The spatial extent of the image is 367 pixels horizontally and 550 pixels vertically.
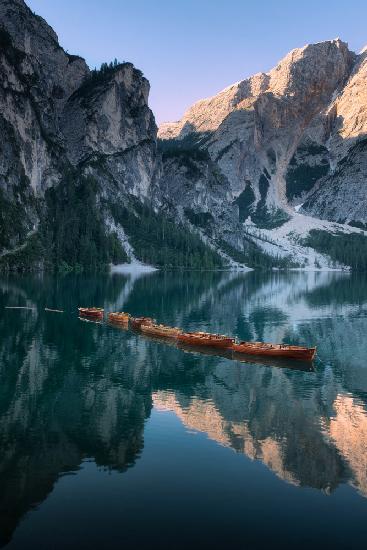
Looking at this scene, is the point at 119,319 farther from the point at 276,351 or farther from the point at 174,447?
the point at 174,447

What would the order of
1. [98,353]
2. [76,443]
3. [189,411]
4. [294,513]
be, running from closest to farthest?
1. [294,513]
2. [76,443]
3. [189,411]
4. [98,353]

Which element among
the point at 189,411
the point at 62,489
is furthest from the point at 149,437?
the point at 62,489

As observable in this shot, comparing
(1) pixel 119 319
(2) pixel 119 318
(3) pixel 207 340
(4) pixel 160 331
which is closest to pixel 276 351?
(3) pixel 207 340

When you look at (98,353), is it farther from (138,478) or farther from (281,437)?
(138,478)

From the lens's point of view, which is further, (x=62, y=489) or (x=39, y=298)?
(x=39, y=298)

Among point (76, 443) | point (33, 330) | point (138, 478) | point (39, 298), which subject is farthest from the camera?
point (39, 298)

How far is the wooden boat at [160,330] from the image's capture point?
82.0 m

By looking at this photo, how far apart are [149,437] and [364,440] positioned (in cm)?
1575

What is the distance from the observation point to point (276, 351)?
2749 inches

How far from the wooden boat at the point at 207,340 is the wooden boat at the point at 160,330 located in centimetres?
173

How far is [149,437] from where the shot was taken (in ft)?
130

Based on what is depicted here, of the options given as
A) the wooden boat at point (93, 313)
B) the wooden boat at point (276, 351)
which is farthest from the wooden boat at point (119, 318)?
the wooden boat at point (276, 351)

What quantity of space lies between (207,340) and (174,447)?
4004 cm

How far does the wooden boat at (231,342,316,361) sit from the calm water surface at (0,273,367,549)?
1796mm
